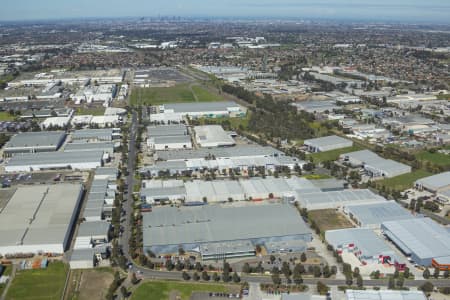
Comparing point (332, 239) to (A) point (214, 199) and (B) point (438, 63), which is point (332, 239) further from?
(B) point (438, 63)

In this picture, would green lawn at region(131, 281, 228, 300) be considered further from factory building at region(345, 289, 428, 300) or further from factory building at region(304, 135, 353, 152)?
factory building at region(304, 135, 353, 152)

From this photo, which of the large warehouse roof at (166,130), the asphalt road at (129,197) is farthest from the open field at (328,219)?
the large warehouse roof at (166,130)

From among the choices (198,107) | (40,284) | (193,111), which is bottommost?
(40,284)

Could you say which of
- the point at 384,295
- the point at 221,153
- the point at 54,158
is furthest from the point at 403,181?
the point at 54,158

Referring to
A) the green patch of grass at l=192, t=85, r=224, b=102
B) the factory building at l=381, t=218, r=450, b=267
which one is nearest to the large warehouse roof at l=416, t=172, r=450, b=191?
the factory building at l=381, t=218, r=450, b=267

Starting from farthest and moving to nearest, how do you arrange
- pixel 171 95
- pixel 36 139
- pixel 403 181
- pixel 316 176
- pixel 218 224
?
1. pixel 171 95
2. pixel 36 139
3. pixel 316 176
4. pixel 403 181
5. pixel 218 224

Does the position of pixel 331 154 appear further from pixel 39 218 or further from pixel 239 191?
pixel 39 218

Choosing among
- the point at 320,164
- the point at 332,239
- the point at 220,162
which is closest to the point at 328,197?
the point at 332,239
